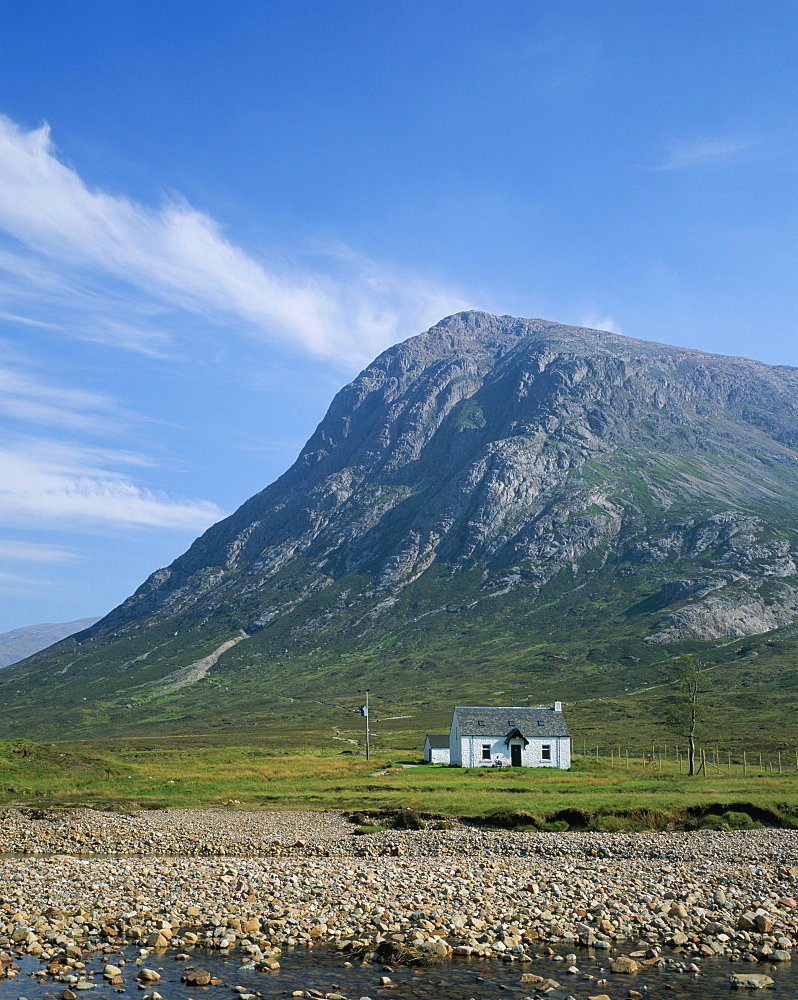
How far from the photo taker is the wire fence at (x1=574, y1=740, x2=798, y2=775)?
84.7m

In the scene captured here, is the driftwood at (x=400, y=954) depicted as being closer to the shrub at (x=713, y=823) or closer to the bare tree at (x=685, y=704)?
the shrub at (x=713, y=823)

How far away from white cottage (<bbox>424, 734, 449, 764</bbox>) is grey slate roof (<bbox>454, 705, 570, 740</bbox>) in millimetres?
7927

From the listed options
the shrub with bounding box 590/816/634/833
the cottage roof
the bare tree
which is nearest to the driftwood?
the shrub with bounding box 590/816/634/833

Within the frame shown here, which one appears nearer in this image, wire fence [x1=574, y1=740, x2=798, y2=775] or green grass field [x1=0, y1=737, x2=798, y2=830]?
green grass field [x1=0, y1=737, x2=798, y2=830]

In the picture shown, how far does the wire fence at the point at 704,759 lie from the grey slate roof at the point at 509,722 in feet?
25.4

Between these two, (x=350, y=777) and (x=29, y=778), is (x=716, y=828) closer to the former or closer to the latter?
(x=350, y=777)

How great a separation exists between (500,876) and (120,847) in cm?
2009

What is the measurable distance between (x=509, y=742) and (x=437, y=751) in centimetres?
1164

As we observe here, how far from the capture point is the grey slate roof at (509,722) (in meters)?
96.6

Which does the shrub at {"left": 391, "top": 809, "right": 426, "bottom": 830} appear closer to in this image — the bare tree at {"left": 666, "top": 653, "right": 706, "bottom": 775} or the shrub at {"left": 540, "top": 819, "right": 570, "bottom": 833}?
the shrub at {"left": 540, "top": 819, "right": 570, "bottom": 833}

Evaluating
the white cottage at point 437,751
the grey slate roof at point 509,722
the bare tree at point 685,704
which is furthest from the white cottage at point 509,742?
the bare tree at point 685,704

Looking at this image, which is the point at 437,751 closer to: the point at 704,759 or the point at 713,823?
the point at 704,759

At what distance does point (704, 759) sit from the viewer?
82.5 m

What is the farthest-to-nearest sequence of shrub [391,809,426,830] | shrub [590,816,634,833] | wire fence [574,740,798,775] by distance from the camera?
wire fence [574,740,798,775] → shrub [391,809,426,830] → shrub [590,816,634,833]
